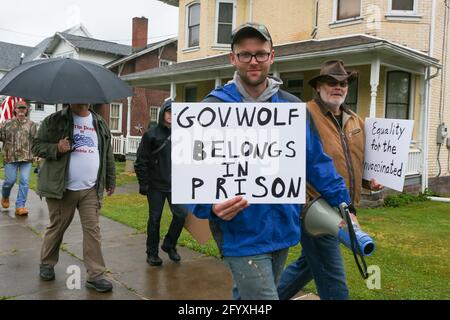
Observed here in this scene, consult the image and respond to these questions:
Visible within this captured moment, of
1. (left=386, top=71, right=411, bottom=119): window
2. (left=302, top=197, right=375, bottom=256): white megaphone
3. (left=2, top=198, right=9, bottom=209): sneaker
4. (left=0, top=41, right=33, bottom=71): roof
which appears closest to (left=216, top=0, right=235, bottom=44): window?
(left=386, top=71, right=411, bottom=119): window

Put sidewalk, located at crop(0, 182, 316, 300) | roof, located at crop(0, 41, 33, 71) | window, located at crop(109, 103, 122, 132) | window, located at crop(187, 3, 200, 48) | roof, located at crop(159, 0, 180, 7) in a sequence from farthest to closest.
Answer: roof, located at crop(0, 41, 33, 71), window, located at crop(109, 103, 122, 132), roof, located at crop(159, 0, 180, 7), window, located at crop(187, 3, 200, 48), sidewalk, located at crop(0, 182, 316, 300)

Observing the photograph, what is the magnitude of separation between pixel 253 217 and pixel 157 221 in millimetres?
3207

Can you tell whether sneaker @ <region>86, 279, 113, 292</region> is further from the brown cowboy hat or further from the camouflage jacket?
the camouflage jacket

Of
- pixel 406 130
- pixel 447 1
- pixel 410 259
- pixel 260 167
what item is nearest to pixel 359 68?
pixel 447 1

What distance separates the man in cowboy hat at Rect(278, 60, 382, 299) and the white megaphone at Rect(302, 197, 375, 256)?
31 cm

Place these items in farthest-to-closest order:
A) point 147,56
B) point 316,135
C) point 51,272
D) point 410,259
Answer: point 147,56 < point 410,259 < point 51,272 < point 316,135

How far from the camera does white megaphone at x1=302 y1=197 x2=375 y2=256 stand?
2748mm

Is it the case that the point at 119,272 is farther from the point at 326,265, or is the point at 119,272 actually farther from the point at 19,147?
the point at 19,147

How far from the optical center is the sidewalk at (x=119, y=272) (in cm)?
455

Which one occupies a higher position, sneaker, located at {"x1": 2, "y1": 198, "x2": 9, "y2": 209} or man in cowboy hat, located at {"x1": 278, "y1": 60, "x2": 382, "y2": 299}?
man in cowboy hat, located at {"x1": 278, "y1": 60, "x2": 382, "y2": 299}

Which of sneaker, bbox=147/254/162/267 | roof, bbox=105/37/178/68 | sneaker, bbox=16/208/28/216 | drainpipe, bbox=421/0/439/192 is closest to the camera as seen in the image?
sneaker, bbox=147/254/162/267

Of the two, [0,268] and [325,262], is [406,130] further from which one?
[0,268]
